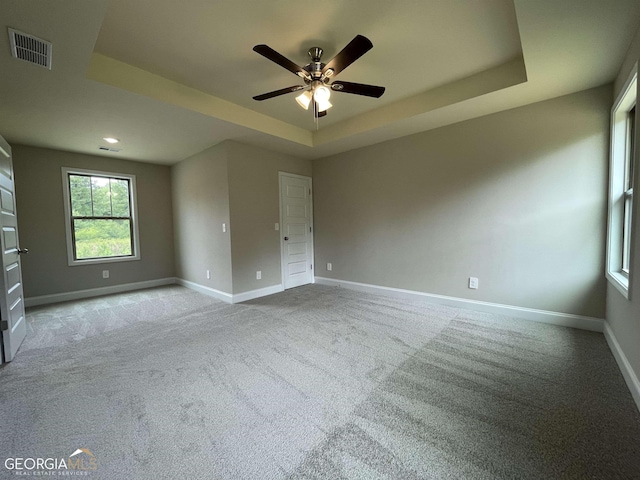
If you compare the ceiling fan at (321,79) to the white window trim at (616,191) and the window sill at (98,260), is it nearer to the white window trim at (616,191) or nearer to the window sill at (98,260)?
the white window trim at (616,191)

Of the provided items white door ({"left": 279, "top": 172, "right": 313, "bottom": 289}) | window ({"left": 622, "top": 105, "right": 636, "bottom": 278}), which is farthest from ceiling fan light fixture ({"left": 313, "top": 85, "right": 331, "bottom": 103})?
window ({"left": 622, "top": 105, "right": 636, "bottom": 278})

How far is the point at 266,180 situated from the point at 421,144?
7.85 feet

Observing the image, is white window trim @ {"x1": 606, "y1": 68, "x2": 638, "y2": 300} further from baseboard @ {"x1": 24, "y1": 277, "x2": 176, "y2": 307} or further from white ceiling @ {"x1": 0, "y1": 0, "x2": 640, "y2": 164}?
baseboard @ {"x1": 24, "y1": 277, "x2": 176, "y2": 307}

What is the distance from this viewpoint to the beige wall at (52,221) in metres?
3.79

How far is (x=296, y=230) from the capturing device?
Answer: 472cm

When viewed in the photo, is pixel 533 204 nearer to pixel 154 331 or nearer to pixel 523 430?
pixel 523 430

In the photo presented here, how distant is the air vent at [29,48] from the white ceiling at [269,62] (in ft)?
0.16

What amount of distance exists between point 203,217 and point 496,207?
4217 millimetres

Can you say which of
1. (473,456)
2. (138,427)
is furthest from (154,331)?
(473,456)

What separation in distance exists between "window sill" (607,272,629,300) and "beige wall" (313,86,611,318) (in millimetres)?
302

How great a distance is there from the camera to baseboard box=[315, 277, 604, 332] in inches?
103

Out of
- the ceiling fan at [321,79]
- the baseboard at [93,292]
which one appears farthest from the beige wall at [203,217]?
the ceiling fan at [321,79]

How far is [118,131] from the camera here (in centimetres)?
330

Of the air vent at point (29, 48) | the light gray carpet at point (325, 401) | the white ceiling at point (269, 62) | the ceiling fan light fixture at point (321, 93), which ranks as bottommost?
the light gray carpet at point (325, 401)
